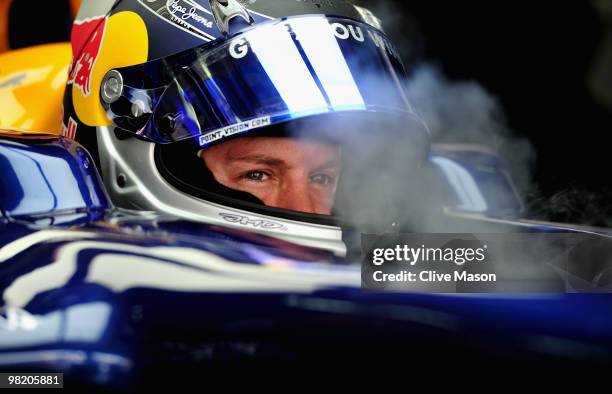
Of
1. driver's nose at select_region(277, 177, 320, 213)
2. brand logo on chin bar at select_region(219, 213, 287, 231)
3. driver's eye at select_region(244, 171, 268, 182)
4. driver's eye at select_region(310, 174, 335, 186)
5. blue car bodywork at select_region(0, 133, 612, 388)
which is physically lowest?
blue car bodywork at select_region(0, 133, 612, 388)

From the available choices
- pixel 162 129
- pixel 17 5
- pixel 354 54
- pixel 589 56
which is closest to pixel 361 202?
pixel 354 54

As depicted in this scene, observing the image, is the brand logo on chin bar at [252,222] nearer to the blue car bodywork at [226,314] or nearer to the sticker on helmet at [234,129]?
the sticker on helmet at [234,129]

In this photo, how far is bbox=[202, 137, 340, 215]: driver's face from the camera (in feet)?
4.45

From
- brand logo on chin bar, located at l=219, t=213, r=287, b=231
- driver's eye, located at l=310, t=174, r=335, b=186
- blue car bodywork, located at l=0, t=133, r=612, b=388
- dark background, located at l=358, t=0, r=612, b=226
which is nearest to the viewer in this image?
blue car bodywork, located at l=0, t=133, r=612, b=388

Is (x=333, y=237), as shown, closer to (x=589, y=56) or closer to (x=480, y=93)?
(x=589, y=56)

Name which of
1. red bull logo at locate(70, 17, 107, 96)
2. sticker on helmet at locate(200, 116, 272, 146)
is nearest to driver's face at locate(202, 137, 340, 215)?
sticker on helmet at locate(200, 116, 272, 146)

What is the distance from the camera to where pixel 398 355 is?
2.10ft

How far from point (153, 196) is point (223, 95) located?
0.62ft

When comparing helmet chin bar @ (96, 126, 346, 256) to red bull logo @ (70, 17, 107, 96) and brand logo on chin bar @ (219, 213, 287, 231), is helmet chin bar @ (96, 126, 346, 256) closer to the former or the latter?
brand logo on chin bar @ (219, 213, 287, 231)

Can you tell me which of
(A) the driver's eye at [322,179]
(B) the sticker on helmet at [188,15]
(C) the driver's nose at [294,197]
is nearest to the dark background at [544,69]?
(A) the driver's eye at [322,179]

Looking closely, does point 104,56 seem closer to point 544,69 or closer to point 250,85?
point 250,85

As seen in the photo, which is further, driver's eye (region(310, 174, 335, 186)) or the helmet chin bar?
driver's eye (region(310, 174, 335, 186))

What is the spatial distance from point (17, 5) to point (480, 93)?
137 cm

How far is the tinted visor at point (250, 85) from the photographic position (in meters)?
1.23
